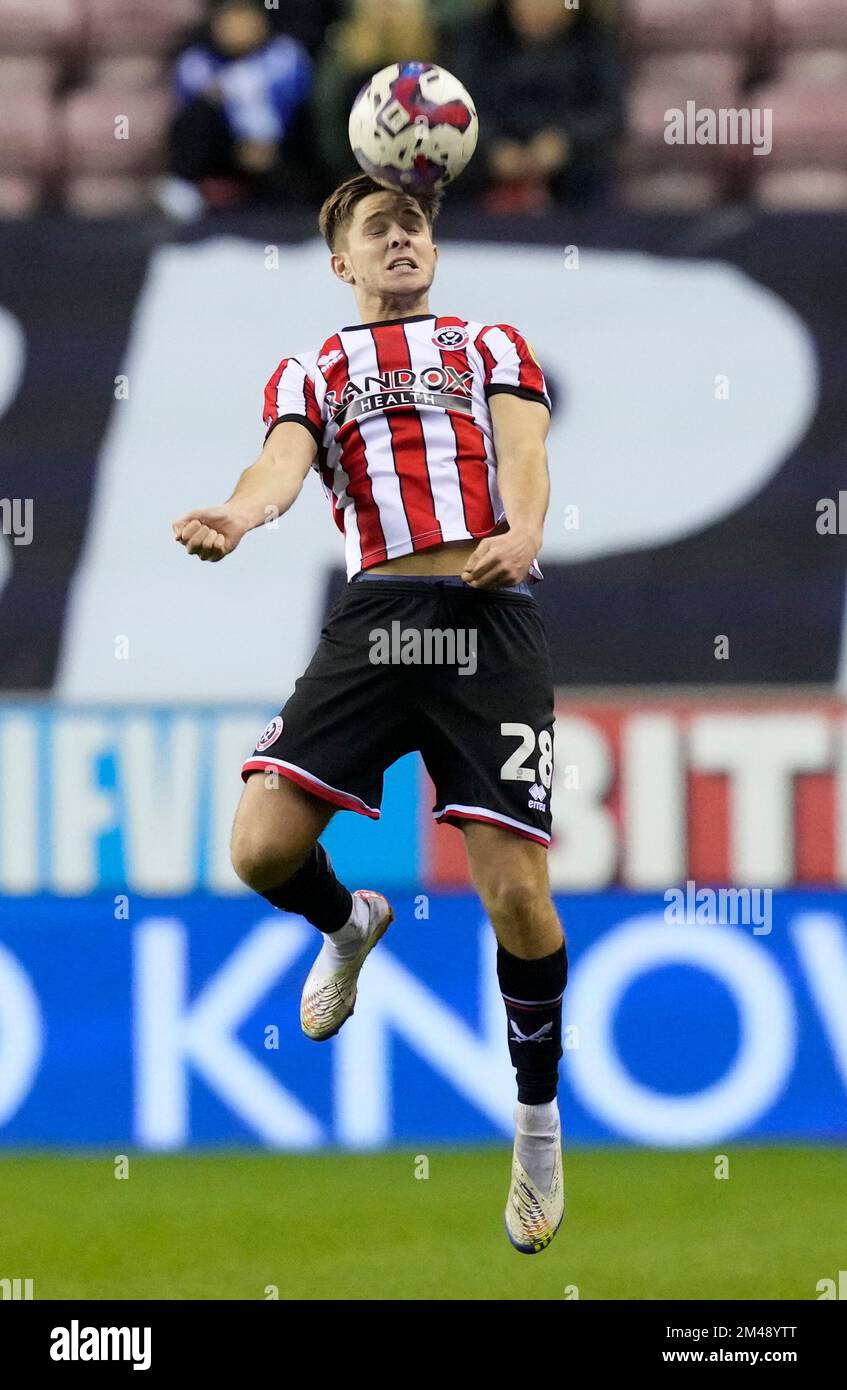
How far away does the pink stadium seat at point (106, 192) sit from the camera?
840 cm

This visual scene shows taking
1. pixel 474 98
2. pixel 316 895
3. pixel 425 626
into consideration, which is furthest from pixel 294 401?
pixel 474 98

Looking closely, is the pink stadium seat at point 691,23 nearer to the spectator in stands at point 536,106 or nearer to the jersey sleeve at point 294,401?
the spectator in stands at point 536,106

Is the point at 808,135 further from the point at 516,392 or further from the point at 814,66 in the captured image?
the point at 516,392

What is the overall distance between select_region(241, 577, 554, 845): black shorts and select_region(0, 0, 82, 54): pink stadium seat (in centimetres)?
463

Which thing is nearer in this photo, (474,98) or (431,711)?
(431,711)

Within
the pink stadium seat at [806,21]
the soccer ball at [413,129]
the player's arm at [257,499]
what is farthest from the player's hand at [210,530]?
the pink stadium seat at [806,21]

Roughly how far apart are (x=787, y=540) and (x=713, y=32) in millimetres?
2166

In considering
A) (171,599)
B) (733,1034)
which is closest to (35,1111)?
(171,599)

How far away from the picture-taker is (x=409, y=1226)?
22.3 ft

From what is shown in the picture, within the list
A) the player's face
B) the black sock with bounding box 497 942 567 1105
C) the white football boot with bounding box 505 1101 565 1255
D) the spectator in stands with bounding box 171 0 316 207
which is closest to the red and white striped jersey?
the player's face

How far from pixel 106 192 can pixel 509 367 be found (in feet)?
12.8

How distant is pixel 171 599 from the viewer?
8.01 meters

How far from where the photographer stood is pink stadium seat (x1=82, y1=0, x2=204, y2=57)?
8742 mm
